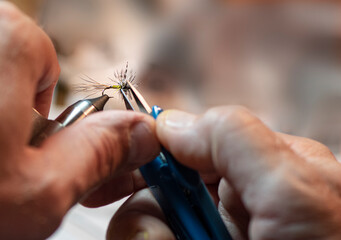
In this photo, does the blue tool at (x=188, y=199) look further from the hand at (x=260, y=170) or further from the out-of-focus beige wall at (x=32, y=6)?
the out-of-focus beige wall at (x=32, y=6)

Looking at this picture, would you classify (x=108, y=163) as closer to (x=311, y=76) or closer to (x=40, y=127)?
(x=40, y=127)

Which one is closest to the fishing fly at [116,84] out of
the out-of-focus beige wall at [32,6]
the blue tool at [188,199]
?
the blue tool at [188,199]

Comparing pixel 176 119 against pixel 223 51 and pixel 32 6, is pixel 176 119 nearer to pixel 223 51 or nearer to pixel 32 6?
pixel 223 51

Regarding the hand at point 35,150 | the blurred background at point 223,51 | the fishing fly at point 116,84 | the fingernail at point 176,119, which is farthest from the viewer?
the blurred background at point 223,51

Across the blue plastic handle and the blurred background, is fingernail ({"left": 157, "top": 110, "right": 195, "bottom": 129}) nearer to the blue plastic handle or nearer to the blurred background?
the blue plastic handle

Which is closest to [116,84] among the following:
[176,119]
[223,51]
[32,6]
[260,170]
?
[176,119]
